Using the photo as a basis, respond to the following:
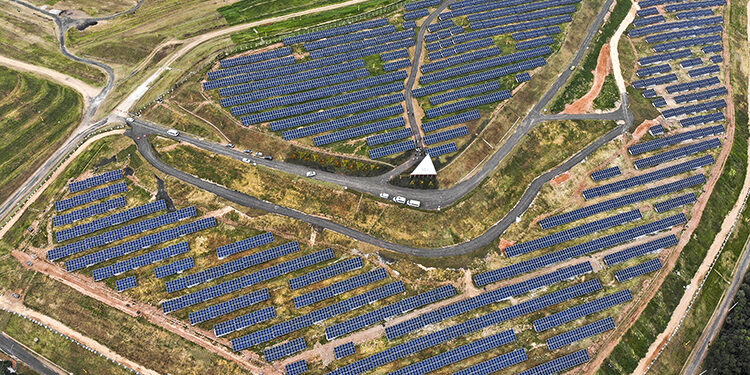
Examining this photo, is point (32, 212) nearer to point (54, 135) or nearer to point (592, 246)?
point (54, 135)

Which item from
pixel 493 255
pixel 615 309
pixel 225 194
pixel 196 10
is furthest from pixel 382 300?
pixel 196 10

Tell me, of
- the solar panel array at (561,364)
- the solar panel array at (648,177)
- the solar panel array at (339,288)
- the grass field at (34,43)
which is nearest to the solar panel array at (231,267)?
the solar panel array at (339,288)

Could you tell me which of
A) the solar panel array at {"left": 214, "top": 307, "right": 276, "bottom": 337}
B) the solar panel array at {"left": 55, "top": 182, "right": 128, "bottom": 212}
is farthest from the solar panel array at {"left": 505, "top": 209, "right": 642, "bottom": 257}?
the solar panel array at {"left": 55, "top": 182, "right": 128, "bottom": 212}

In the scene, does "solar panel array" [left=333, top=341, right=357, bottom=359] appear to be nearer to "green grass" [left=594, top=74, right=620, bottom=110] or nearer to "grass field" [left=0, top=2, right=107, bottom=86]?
"green grass" [left=594, top=74, right=620, bottom=110]

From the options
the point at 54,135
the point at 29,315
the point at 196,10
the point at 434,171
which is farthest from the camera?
the point at 196,10

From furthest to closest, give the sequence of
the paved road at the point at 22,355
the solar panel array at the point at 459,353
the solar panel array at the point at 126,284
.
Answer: the solar panel array at the point at 126,284 < the solar panel array at the point at 459,353 < the paved road at the point at 22,355

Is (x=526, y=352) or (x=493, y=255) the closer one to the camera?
(x=526, y=352)

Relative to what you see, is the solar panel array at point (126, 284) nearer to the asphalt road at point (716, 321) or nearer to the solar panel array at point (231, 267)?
the solar panel array at point (231, 267)
